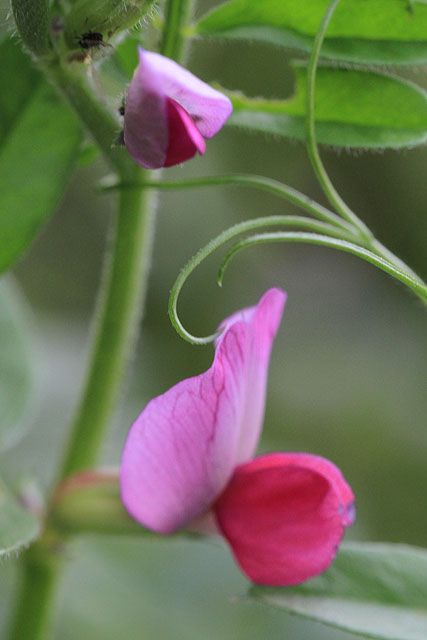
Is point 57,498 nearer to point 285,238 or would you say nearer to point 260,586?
point 260,586

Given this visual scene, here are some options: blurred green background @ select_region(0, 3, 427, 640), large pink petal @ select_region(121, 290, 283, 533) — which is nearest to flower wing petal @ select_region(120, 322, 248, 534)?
large pink petal @ select_region(121, 290, 283, 533)

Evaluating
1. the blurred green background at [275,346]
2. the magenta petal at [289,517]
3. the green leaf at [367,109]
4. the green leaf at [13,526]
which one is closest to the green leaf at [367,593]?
the magenta petal at [289,517]

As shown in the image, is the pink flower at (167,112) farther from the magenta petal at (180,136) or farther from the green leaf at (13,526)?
the green leaf at (13,526)

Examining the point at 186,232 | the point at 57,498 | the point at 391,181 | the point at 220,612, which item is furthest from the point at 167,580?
the point at 391,181

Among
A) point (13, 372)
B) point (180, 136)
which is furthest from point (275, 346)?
point (180, 136)

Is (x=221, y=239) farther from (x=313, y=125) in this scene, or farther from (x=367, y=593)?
(x=367, y=593)

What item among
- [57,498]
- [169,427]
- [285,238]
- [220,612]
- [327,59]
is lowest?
[220,612]
